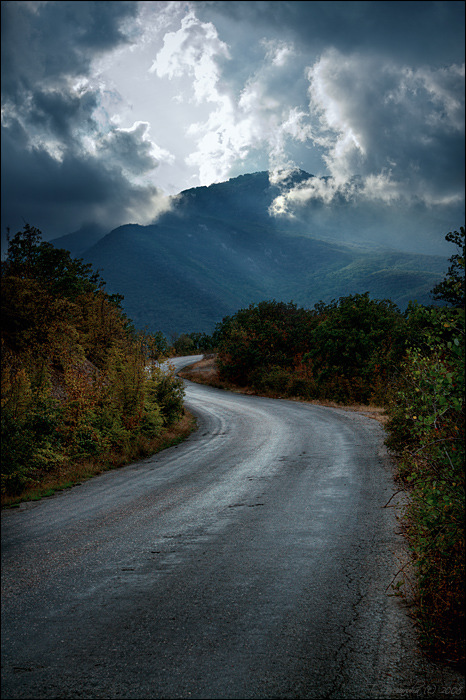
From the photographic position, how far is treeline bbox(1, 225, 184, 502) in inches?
316

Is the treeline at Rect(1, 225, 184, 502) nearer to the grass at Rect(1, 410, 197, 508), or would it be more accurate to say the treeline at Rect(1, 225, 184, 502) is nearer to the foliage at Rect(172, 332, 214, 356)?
the grass at Rect(1, 410, 197, 508)

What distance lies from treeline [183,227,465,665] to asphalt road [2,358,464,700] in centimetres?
47

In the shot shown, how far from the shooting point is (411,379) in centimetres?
773

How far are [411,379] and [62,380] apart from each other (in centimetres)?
826

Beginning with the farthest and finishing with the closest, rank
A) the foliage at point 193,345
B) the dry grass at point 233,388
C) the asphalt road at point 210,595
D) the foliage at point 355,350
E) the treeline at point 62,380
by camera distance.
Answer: the foliage at point 193,345, the foliage at point 355,350, the dry grass at point 233,388, the treeline at point 62,380, the asphalt road at point 210,595

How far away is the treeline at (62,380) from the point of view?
8.02 m

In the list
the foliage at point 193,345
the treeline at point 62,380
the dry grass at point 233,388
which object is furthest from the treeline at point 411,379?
the foliage at point 193,345

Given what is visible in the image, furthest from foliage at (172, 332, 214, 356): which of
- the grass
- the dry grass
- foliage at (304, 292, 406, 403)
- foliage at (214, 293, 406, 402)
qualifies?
the grass

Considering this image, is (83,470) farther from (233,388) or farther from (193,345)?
(193,345)

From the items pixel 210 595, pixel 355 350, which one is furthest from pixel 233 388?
pixel 210 595

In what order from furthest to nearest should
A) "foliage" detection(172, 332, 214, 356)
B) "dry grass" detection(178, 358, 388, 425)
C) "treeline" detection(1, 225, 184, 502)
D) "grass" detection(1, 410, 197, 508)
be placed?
1. "foliage" detection(172, 332, 214, 356)
2. "dry grass" detection(178, 358, 388, 425)
3. "treeline" detection(1, 225, 184, 502)
4. "grass" detection(1, 410, 197, 508)

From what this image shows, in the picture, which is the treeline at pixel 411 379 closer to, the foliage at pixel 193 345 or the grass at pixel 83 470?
the grass at pixel 83 470

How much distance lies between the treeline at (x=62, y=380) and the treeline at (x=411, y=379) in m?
6.59

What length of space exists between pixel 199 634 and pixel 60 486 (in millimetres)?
5762
